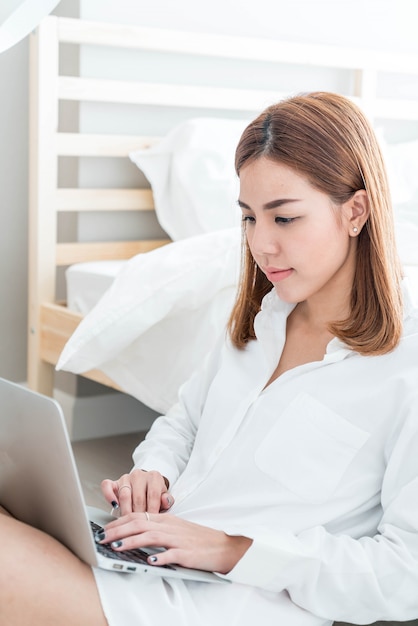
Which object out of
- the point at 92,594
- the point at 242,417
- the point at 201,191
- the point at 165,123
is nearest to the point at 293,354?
the point at 242,417

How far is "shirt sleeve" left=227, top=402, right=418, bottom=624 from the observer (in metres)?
0.97

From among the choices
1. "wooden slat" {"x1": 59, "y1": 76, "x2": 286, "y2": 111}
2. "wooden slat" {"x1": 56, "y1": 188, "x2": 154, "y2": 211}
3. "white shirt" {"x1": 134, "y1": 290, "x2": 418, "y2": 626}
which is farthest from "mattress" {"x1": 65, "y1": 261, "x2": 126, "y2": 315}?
"white shirt" {"x1": 134, "y1": 290, "x2": 418, "y2": 626}

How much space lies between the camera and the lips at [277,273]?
112cm

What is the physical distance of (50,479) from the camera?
0.94 m

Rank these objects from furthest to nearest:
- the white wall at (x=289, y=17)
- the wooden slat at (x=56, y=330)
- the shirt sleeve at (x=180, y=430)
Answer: the white wall at (x=289, y=17), the wooden slat at (x=56, y=330), the shirt sleeve at (x=180, y=430)

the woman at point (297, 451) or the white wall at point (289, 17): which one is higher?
the white wall at point (289, 17)

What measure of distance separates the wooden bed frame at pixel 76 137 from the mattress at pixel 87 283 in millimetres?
49

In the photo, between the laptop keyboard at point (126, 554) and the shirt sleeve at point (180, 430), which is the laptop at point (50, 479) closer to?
the laptop keyboard at point (126, 554)

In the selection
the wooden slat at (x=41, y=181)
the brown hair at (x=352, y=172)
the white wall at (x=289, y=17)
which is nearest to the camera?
the brown hair at (x=352, y=172)

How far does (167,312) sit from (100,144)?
0.77m

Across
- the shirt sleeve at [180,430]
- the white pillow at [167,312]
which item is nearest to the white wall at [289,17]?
the white pillow at [167,312]

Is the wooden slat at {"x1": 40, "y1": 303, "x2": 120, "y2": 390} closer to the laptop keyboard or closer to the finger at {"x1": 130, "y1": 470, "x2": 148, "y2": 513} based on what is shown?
the finger at {"x1": 130, "y1": 470, "x2": 148, "y2": 513}

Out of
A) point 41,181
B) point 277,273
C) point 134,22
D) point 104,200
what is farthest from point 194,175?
point 277,273

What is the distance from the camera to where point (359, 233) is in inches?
44.4
